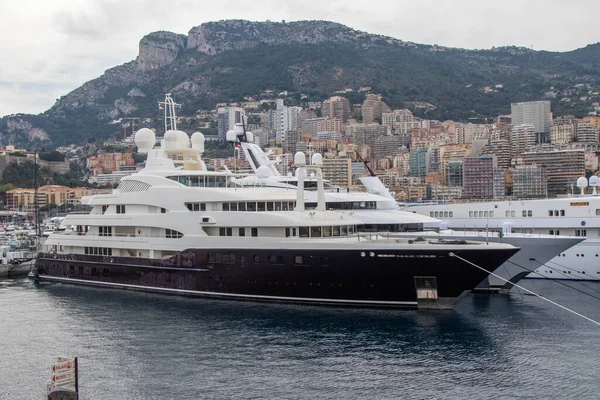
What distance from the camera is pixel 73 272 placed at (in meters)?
36.1

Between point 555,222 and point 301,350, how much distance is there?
2205 cm

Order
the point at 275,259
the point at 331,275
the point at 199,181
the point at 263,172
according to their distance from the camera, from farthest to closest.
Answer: the point at 263,172 < the point at 199,181 < the point at 275,259 < the point at 331,275

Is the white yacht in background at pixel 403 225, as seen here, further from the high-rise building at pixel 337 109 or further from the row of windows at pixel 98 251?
the high-rise building at pixel 337 109

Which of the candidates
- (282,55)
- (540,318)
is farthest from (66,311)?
(282,55)

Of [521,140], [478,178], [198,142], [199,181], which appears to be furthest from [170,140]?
[521,140]

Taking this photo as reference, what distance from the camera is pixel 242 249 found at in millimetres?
28656

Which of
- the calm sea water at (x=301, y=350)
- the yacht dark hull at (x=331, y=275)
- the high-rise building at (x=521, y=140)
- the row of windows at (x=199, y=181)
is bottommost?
the calm sea water at (x=301, y=350)

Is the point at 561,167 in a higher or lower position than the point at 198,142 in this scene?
higher

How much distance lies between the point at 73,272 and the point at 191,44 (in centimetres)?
17224

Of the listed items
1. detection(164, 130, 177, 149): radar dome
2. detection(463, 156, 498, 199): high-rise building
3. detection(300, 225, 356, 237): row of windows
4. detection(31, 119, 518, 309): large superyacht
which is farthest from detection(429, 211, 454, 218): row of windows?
detection(463, 156, 498, 199): high-rise building

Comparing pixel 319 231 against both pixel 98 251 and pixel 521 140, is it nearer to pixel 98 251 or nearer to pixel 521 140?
pixel 98 251

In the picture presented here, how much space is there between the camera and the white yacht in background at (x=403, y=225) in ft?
105

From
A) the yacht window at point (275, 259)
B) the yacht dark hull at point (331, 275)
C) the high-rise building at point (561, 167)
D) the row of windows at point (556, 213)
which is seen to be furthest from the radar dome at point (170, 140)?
the high-rise building at point (561, 167)

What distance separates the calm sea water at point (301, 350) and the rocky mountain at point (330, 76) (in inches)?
5555
